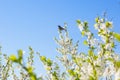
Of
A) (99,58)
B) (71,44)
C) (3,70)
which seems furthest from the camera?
(3,70)

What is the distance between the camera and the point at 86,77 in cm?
326

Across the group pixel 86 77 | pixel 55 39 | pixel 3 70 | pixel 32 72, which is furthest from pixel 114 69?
pixel 3 70

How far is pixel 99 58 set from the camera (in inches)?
156

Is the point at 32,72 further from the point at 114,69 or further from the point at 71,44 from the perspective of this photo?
the point at 71,44

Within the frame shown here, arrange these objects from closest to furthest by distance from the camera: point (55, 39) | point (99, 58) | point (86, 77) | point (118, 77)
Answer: point (118, 77) → point (86, 77) → point (99, 58) → point (55, 39)

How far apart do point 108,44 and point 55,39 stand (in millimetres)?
4844

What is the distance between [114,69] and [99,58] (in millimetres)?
1705

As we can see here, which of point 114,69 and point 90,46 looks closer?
point 114,69

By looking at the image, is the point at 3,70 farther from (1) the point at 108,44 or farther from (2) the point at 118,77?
→ (2) the point at 118,77

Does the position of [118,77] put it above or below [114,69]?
below

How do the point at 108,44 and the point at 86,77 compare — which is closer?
the point at 86,77

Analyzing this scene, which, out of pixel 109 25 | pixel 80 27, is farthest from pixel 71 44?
pixel 109 25

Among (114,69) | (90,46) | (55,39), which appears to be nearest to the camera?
(114,69)

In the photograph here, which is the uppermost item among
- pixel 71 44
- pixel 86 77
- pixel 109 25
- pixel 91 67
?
pixel 71 44
